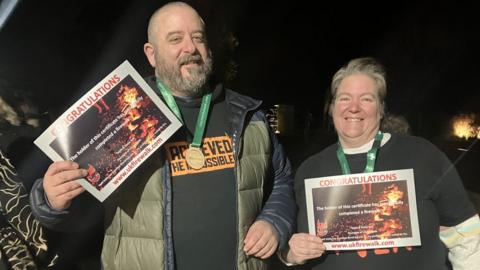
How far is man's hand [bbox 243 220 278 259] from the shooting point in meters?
1.99

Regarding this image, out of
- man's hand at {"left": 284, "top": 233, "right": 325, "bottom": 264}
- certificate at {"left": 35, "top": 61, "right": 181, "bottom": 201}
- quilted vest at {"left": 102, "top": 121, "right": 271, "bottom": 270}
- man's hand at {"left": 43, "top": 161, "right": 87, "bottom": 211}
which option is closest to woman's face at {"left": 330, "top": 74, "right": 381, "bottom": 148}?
man's hand at {"left": 284, "top": 233, "right": 325, "bottom": 264}

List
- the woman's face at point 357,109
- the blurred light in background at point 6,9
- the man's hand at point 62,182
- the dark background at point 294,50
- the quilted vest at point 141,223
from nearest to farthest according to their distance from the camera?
the man's hand at point 62,182, the quilted vest at point 141,223, the woman's face at point 357,109, the blurred light in background at point 6,9, the dark background at point 294,50

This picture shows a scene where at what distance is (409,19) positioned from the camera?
10.5 meters

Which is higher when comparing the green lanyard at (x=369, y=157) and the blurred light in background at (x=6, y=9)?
the blurred light in background at (x=6, y=9)

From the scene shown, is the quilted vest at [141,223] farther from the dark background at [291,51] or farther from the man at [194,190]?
the dark background at [291,51]

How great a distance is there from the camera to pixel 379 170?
80.7 inches

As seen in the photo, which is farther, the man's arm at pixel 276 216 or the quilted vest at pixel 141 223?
the man's arm at pixel 276 216

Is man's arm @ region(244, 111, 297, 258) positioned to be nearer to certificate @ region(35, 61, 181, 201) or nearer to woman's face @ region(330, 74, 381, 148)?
woman's face @ region(330, 74, 381, 148)

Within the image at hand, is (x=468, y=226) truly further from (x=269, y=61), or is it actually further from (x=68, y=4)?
(x=269, y=61)

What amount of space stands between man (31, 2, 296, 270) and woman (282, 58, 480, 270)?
10.0 inches

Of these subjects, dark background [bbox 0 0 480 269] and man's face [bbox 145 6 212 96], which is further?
dark background [bbox 0 0 480 269]

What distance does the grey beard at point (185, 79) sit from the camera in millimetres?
2076

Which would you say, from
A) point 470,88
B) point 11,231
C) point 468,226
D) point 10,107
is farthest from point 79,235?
point 470,88

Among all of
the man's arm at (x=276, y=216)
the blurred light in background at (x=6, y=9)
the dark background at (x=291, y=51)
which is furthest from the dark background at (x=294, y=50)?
the man's arm at (x=276, y=216)
